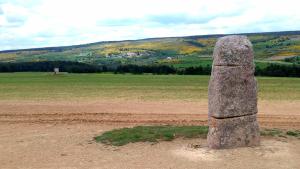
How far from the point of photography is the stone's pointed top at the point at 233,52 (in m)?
15.4

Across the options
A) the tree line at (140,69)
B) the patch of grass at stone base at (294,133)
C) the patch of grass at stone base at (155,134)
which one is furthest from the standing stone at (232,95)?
the tree line at (140,69)

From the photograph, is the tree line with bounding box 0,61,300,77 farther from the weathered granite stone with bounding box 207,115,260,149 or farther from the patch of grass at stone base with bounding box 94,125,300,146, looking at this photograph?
the weathered granite stone with bounding box 207,115,260,149

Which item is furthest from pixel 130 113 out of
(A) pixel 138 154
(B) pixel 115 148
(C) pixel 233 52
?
(C) pixel 233 52

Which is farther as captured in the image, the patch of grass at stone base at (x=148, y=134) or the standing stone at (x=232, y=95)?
the patch of grass at stone base at (x=148, y=134)

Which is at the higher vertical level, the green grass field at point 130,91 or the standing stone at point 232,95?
the standing stone at point 232,95

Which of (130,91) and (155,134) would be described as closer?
(155,134)

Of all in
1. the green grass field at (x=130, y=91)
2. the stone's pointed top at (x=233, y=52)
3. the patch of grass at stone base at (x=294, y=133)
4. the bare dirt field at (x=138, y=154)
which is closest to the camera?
the bare dirt field at (x=138, y=154)

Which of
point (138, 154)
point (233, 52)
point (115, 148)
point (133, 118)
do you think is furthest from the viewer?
point (133, 118)

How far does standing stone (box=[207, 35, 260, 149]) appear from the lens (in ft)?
50.7

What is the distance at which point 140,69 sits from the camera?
89.4 m

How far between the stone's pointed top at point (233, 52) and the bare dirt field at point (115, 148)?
3.19 meters

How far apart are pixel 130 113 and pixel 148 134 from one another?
9.30m

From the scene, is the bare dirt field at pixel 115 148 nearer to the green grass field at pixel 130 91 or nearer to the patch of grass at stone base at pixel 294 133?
the patch of grass at stone base at pixel 294 133

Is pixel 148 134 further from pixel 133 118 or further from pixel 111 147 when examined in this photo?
pixel 133 118
